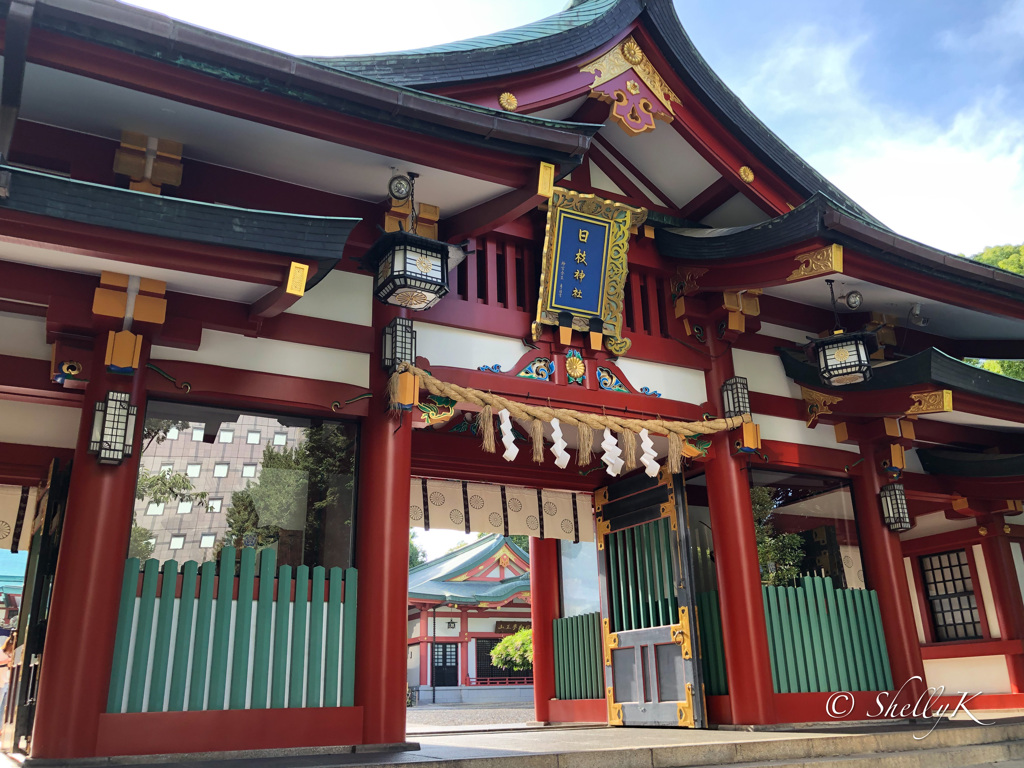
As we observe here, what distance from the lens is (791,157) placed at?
9.16m

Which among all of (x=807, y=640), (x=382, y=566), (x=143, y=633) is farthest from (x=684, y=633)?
(x=143, y=633)

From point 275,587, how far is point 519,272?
386cm

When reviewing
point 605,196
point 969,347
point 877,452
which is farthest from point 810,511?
point 605,196

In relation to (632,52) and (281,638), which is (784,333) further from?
(281,638)

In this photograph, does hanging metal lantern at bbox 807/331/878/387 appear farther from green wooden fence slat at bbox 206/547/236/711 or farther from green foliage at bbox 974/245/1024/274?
green foliage at bbox 974/245/1024/274

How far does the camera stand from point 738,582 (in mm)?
8234

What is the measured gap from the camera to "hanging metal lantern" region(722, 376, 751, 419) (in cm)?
866

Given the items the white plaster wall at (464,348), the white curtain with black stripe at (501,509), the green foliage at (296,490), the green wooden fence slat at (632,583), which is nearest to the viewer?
the green foliage at (296,490)

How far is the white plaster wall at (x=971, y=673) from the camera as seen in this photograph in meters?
11.9

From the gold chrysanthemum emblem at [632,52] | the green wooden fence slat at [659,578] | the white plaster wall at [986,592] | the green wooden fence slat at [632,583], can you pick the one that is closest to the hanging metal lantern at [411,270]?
the gold chrysanthemum emblem at [632,52]

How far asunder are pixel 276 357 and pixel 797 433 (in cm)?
594

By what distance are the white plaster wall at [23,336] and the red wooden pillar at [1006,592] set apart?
41.5ft

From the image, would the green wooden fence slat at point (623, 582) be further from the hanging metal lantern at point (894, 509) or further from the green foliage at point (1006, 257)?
the green foliage at point (1006, 257)

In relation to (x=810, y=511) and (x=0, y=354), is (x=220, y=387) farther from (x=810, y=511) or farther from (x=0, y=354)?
(x=810, y=511)
